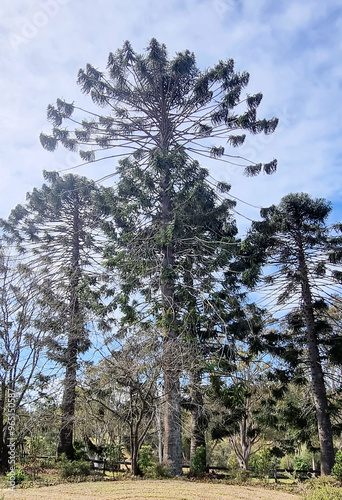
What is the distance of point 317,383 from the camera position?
44.1ft

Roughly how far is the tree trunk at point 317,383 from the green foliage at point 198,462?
4026 millimetres

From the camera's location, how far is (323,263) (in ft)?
48.0

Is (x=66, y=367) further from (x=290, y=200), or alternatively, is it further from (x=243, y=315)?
(x=290, y=200)

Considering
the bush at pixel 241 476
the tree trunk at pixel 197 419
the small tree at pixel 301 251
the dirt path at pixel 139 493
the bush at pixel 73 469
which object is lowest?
the bush at pixel 241 476

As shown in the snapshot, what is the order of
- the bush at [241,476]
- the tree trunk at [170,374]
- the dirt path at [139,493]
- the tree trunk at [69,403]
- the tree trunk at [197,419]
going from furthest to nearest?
the tree trunk at [69,403], the tree trunk at [197,419], the bush at [241,476], the tree trunk at [170,374], the dirt path at [139,493]

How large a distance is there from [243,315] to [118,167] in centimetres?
945

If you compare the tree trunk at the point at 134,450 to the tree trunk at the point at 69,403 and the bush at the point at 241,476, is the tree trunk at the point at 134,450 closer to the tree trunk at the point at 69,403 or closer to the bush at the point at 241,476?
the bush at the point at 241,476

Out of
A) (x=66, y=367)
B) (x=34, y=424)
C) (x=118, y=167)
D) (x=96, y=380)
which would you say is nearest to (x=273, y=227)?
(x=118, y=167)

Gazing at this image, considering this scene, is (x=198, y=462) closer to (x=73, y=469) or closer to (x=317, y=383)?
(x=73, y=469)

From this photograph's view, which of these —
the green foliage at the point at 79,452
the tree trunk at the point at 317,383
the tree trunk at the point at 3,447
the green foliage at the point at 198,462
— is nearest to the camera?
the tree trunk at the point at 3,447

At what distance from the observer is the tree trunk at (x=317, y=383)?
12.3 meters

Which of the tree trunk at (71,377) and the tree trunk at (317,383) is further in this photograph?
the tree trunk at (71,377)

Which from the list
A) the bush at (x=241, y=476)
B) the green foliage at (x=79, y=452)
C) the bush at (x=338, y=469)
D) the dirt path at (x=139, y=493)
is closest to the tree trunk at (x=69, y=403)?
the green foliage at (x=79, y=452)

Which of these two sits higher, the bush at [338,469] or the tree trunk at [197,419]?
the tree trunk at [197,419]
